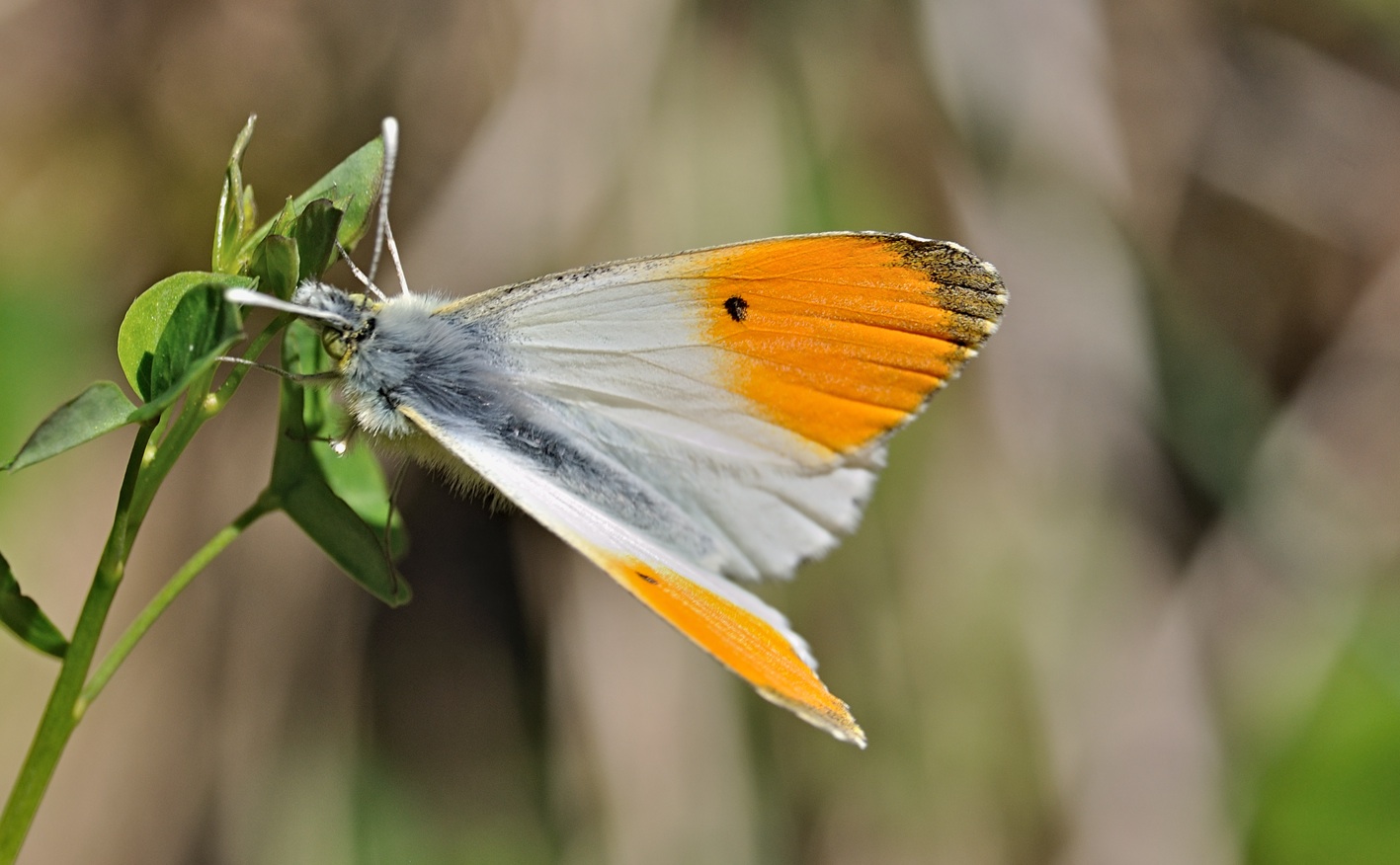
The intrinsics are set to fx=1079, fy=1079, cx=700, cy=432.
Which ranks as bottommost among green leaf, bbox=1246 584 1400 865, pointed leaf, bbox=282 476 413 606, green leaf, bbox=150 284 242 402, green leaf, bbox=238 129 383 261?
pointed leaf, bbox=282 476 413 606

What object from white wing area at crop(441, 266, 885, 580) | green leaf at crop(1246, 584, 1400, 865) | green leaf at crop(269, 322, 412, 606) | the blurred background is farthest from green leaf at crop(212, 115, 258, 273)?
green leaf at crop(1246, 584, 1400, 865)

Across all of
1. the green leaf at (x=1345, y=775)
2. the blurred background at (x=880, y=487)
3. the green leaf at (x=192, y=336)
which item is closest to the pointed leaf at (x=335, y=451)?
the green leaf at (x=192, y=336)

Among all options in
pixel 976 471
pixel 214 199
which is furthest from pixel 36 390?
pixel 976 471

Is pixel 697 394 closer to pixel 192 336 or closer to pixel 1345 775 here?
pixel 192 336

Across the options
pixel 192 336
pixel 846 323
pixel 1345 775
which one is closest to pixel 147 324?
pixel 192 336

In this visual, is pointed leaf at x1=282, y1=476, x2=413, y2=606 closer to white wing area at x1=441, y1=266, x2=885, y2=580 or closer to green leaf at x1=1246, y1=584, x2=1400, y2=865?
white wing area at x1=441, y1=266, x2=885, y2=580

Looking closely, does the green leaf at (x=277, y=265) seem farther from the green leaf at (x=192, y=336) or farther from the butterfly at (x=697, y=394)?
→ the butterfly at (x=697, y=394)
